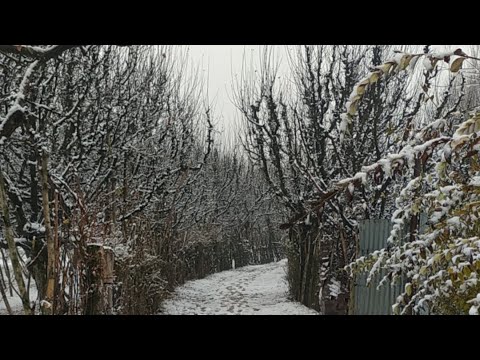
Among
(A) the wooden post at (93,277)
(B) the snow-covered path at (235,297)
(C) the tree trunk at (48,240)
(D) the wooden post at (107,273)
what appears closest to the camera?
(C) the tree trunk at (48,240)

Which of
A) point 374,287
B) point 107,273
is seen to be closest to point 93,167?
point 107,273

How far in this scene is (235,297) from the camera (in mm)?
7613

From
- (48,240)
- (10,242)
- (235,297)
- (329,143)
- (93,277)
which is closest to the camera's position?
(10,242)

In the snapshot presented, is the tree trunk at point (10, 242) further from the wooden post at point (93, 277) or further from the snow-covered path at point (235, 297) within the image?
the snow-covered path at point (235, 297)

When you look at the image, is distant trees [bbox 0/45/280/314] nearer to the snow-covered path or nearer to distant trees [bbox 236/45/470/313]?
the snow-covered path

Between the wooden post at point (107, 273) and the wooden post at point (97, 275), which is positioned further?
the wooden post at point (107, 273)

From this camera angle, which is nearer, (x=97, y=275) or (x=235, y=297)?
(x=97, y=275)

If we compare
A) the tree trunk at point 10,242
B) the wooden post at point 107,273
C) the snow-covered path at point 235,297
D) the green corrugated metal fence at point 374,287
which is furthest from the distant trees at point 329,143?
the tree trunk at point 10,242

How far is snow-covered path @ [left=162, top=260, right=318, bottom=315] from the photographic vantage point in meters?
6.23

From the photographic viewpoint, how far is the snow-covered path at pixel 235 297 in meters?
6.23

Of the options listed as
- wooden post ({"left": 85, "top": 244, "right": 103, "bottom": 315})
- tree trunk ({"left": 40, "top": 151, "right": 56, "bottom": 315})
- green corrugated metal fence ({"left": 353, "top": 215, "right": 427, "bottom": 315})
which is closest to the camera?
tree trunk ({"left": 40, "top": 151, "right": 56, "bottom": 315})

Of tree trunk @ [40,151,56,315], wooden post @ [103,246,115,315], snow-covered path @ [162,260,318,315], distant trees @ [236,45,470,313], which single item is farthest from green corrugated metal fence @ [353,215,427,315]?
tree trunk @ [40,151,56,315]

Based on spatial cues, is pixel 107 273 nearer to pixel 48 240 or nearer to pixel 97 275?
pixel 97 275
